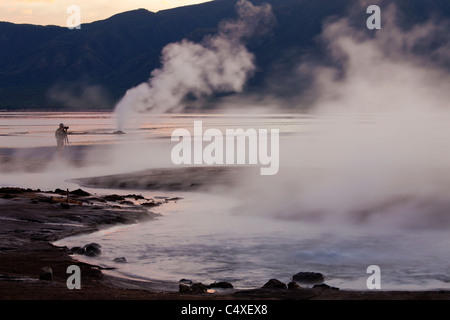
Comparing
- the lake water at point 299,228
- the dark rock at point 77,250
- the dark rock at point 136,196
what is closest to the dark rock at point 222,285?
the lake water at point 299,228

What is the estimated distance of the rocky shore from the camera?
1132cm

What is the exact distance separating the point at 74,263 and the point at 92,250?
184 cm

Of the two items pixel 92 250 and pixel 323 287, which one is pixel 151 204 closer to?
pixel 92 250

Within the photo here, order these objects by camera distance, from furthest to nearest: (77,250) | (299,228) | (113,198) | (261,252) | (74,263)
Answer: (113,198)
(299,228)
(261,252)
(77,250)
(74,263)

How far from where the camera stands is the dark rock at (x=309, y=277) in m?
14.2

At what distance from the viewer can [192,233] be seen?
19953 millimetres

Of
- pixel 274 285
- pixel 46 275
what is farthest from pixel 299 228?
pixel 46 275

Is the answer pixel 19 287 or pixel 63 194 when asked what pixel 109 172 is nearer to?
pixel 63 194

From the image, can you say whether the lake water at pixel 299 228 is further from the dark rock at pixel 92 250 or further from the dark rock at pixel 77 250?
the dark rock at pixel 77 250

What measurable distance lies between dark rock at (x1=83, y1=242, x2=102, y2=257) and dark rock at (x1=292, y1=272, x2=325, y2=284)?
4.93 m

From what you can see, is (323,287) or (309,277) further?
(309,277)

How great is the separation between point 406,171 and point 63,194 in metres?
14.9

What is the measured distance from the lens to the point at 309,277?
14273 mm
